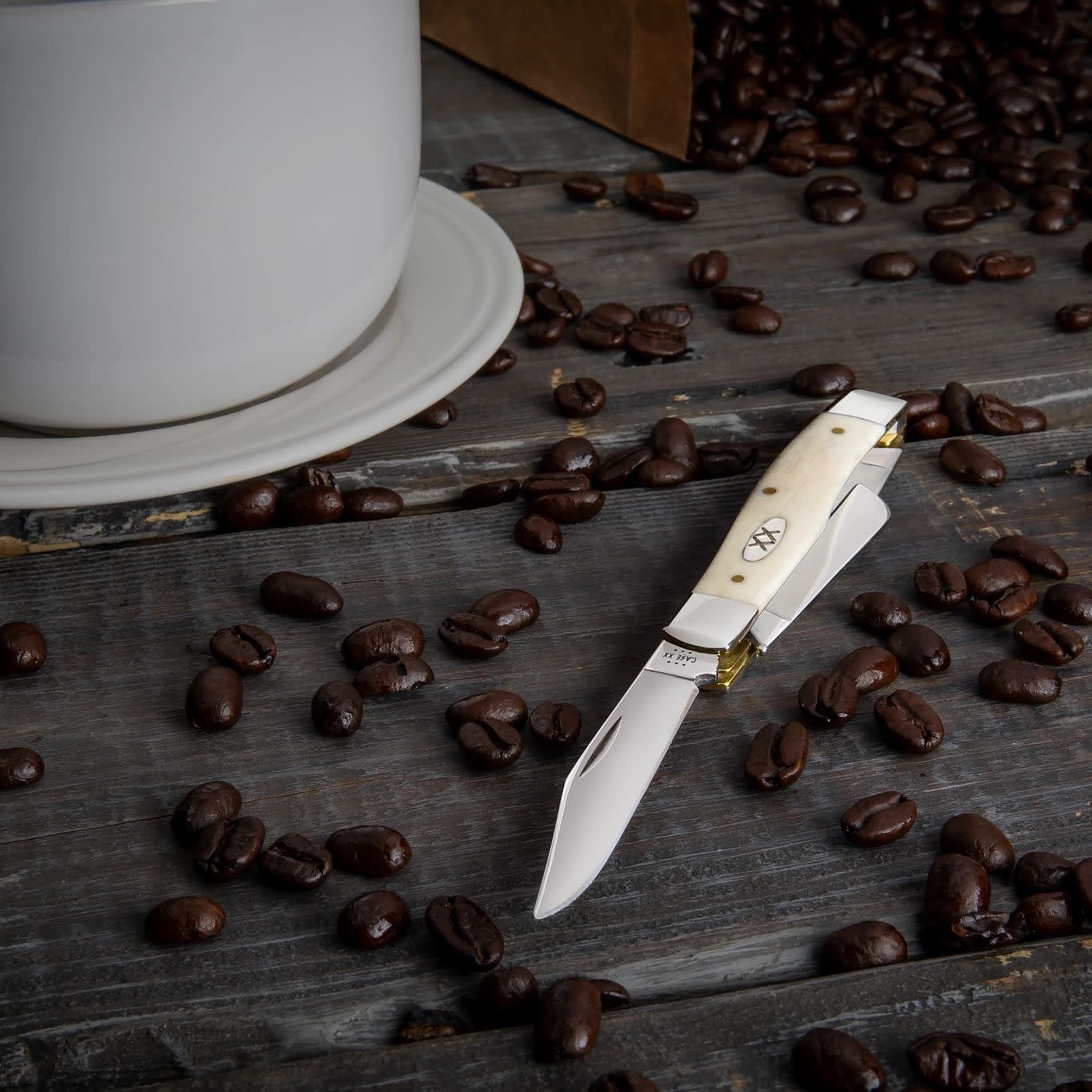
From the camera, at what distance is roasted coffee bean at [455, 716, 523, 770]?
2.89 ft

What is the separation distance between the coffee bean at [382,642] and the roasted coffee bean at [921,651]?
37cm

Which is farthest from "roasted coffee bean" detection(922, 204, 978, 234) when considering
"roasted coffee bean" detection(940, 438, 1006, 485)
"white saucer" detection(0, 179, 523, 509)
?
"white saucer" detection(0, 179, 523, 509)

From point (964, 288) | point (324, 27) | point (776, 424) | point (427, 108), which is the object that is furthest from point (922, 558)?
point (427, 108)

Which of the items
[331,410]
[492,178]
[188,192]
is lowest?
[492,178]

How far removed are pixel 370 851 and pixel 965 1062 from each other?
376 mm

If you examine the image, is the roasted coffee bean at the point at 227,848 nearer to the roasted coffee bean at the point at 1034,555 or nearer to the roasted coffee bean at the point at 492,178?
the roasted coffee bean at the point at 1034,555

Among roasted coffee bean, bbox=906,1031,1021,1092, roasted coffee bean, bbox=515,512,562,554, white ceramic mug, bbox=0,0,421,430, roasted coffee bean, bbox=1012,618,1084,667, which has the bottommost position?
roasted coffee bean, bbox=515,512,562,554

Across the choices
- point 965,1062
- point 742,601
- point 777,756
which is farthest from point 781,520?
point 965,1062

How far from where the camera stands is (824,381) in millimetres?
1278

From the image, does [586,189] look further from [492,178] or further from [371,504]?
[371,504]

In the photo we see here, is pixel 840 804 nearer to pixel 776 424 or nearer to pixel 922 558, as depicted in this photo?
pixel 922 558

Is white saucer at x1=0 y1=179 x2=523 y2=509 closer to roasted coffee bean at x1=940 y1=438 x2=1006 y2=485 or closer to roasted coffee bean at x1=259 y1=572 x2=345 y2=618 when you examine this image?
roasted coffee bean at x1=259 y1=572 x2=345 y2=618

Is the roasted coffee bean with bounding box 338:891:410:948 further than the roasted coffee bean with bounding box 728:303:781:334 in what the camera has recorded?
No

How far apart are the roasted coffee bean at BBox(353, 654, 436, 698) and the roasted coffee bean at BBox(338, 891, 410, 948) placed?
0.61 ft
